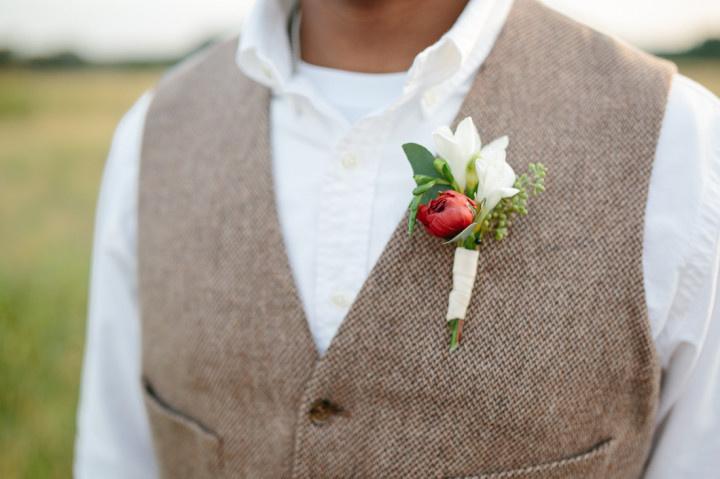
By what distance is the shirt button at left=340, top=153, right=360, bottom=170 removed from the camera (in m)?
1.06

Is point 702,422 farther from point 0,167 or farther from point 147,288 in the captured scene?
point 0,167

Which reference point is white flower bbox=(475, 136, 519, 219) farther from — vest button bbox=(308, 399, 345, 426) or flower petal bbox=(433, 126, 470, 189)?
vest button bbox=(308, 399, 345, 426)

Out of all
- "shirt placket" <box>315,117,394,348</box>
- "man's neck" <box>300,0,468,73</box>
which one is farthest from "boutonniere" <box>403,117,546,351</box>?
"man's neck" <box>300,0,468,73</box>

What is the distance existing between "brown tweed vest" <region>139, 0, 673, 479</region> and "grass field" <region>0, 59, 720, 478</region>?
1.56 meters

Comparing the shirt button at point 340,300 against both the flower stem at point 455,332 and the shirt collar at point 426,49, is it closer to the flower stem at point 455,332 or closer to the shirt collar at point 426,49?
the flower stem at point 455,332

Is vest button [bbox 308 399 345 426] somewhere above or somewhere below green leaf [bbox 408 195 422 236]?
below

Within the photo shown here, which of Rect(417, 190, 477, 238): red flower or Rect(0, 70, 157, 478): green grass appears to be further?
Rect(0, 70, 157, 478): green grass

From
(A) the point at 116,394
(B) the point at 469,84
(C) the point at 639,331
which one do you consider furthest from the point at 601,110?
(A) the point at 116,394

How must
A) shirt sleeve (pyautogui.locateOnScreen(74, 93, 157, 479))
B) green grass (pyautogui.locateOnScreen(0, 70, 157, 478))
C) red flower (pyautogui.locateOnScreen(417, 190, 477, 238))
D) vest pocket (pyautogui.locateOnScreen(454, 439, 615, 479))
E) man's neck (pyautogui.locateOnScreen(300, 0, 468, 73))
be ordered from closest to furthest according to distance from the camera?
red flower (pyautogui.locateOnScreen(417, 190, 477, 238)) < vest pocket (pyautogui.locateOnScreen(454, 439, 615, 479)) < man's neck (pyautogui.locateOnScreen(300, 0, 468, 73)) < shirt sleeve (pyautogui.locateOnScreen(74, 93, 157, 479)) < green grass (pyautogui.locateOnScreen(0, 70, 157, 478))

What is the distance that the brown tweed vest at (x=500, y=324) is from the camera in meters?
0.97

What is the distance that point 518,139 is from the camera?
3.33ft

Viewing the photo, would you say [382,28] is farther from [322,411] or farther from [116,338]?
[116,338]

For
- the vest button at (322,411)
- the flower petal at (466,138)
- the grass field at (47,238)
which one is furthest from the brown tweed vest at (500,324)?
the grass field at (47,238)

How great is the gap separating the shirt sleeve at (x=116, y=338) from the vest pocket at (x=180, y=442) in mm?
131
